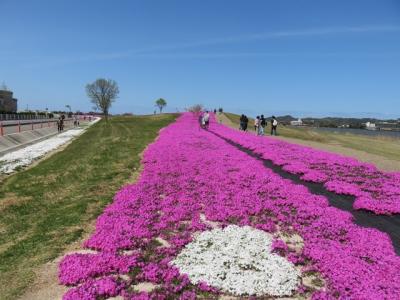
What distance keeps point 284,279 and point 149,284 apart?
2776 millimetres

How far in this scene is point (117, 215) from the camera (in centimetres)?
1220

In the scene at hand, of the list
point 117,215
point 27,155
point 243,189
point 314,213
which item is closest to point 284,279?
point 314,213

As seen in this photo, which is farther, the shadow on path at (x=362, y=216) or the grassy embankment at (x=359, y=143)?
the grassy embankment at (x=359, y=143)

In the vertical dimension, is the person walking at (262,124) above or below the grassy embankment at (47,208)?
above

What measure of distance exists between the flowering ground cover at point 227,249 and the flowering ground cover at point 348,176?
1.74 m

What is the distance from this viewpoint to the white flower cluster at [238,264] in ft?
24.9

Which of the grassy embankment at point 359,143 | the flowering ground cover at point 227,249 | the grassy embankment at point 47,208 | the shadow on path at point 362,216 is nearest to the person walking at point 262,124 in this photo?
the grassy embankment at point 359,143

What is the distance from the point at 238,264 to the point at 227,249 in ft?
2.75

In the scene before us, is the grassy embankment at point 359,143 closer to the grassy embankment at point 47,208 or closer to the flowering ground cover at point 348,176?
the flowering ground cover at point 348,176

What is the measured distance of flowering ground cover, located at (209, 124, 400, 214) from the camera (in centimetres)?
1388

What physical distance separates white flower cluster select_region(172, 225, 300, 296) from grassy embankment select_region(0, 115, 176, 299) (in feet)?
11.2

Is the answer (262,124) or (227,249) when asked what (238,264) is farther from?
(262,124)

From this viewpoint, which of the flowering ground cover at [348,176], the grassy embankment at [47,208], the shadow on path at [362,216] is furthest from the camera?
the flowering ground cover at [348,176]

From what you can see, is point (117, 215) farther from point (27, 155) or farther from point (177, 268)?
point (27, 155)
